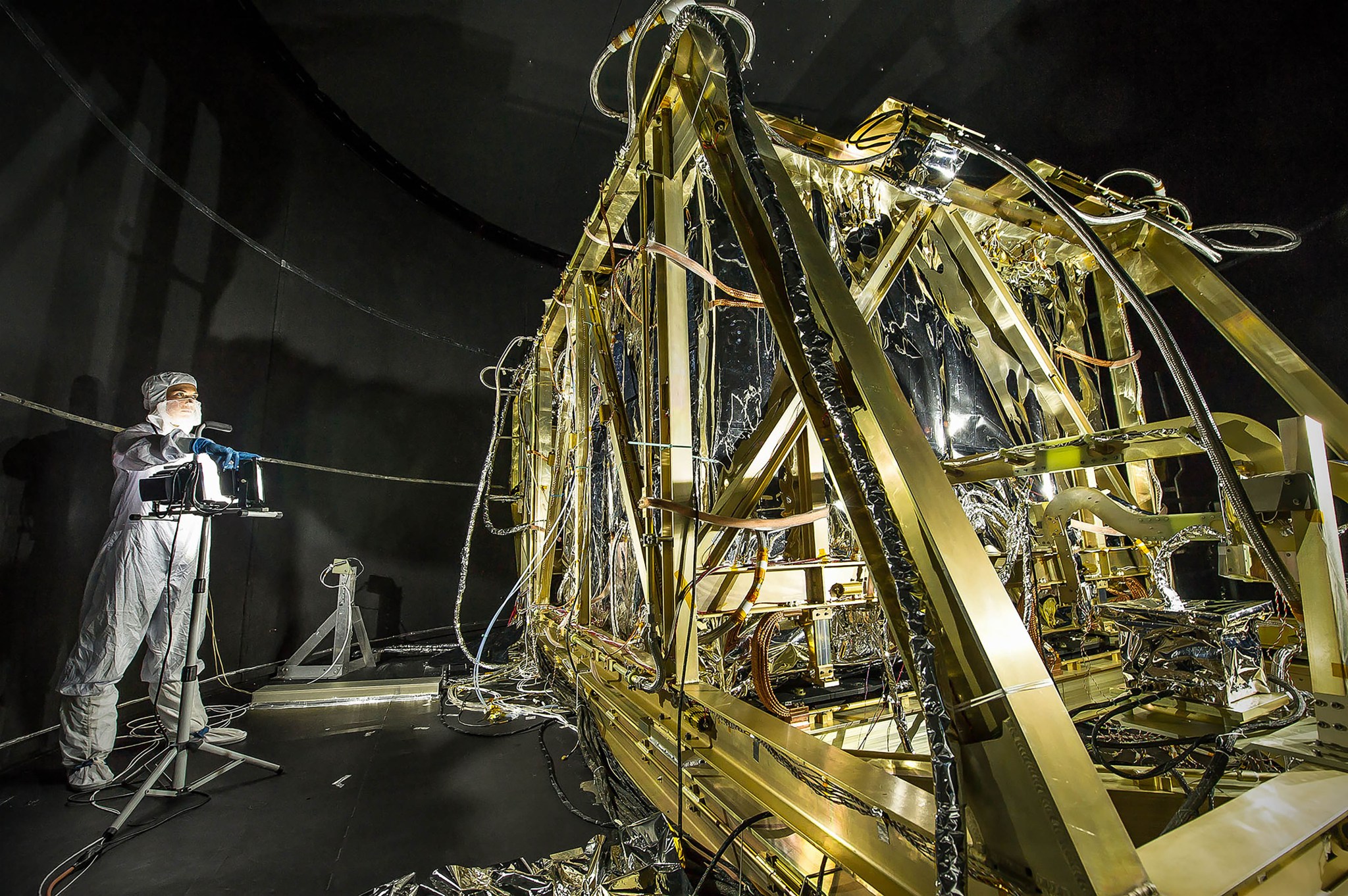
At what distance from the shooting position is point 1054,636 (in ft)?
9.09

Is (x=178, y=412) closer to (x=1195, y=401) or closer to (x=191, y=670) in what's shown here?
(x=191, y=670)

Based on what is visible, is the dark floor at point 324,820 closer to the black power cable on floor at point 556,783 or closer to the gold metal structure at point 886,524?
the black power cable on floor at point 556,783

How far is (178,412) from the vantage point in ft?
7.59

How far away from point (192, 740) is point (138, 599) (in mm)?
588

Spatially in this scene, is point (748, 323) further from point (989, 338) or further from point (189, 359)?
point (189, 359)

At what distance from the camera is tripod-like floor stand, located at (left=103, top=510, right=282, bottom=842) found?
1.76 m

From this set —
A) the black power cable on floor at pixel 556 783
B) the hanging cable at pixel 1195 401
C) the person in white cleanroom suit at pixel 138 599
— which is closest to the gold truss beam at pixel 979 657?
the hanging cable at pixel 1195 401

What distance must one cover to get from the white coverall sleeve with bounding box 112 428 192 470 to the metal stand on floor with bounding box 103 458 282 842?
0.35 m

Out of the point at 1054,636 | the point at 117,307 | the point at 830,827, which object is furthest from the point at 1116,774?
the point at 117,307

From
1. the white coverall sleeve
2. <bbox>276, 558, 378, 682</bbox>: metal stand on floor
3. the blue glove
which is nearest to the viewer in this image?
the blue glove

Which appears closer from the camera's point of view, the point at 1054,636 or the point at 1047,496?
the point at 1047,496

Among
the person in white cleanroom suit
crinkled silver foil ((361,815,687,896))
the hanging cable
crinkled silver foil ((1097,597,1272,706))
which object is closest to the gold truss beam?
the hanging cable

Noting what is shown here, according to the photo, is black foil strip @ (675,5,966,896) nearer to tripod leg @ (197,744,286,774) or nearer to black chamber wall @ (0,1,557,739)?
tripod leg @ (197,744,286,774)

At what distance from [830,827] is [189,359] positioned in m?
3.59
